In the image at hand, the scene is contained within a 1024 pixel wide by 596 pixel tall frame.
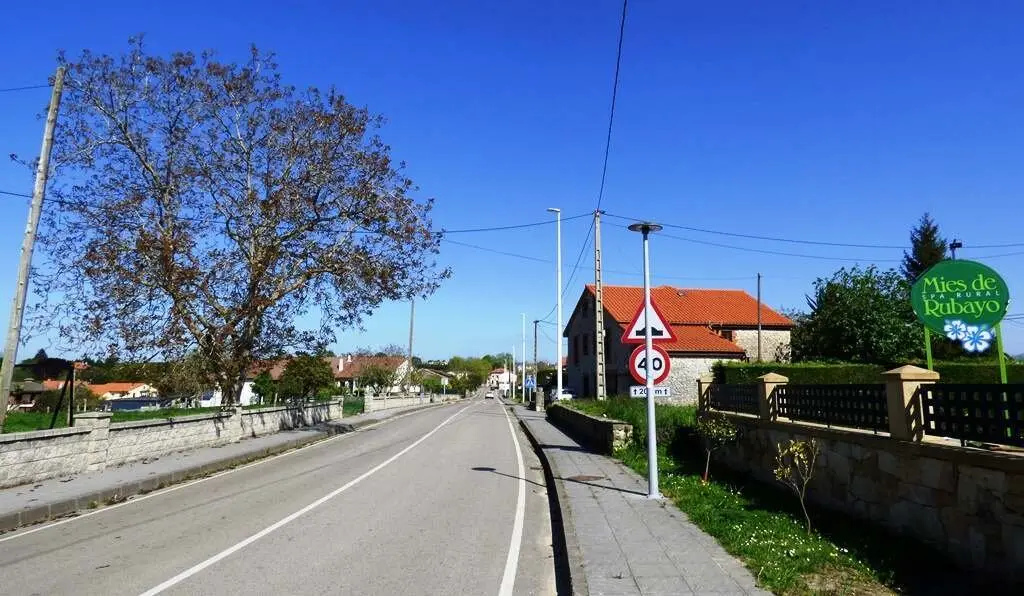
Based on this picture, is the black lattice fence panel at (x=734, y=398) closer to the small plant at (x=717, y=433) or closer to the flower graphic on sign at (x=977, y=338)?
the small plant at (x=717, y=433)

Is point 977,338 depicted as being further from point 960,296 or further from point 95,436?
point 95,436

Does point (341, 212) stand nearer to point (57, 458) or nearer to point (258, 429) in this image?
point (258, 429)

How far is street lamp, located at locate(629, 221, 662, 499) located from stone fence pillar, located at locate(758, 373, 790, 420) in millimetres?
2194

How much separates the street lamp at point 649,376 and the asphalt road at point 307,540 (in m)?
1.68

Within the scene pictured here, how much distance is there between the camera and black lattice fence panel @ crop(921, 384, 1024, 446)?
5.79 m

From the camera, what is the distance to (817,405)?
9500 millimetres

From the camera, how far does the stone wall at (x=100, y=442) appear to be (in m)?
11.9

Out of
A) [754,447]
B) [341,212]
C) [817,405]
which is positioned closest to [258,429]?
[341,212]

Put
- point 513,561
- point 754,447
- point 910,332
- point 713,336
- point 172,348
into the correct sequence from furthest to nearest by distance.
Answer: point 713,336, point 910,332, point 172,348, point 754,447, point 513,561

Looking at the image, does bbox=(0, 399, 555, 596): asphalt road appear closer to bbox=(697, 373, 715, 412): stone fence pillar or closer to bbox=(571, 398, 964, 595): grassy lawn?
bbox=(571, 398, 964, 595): grassy lawn

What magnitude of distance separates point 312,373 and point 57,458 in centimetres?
4876

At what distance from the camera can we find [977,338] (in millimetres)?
8180

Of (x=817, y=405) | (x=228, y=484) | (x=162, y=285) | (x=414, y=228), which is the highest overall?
(x=414, y=228)

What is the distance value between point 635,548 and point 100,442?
12.5m
